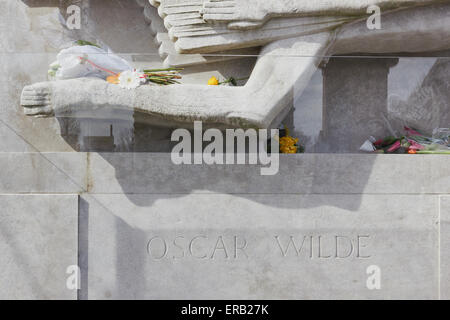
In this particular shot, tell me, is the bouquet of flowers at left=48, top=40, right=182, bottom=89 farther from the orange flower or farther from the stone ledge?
the stone ledge

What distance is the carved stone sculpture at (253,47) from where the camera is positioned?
13.9ft

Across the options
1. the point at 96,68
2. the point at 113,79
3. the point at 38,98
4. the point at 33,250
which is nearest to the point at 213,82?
the point at 113,79

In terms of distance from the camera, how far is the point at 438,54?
201 inches

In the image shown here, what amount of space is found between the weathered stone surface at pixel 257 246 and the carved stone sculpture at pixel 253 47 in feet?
2.34

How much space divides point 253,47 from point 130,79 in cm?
115

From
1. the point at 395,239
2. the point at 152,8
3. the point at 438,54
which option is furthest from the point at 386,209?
the point at 152,8

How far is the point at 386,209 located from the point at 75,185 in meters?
2.56

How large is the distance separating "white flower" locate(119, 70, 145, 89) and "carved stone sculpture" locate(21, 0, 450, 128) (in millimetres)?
57

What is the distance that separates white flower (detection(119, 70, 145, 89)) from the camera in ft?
14.0

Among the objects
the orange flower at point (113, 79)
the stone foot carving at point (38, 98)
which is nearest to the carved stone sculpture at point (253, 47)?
the stone foot carving at point (38, 98)

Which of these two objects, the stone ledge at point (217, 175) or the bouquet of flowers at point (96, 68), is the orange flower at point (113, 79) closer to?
the bouquet of flowers at point (96, 68)

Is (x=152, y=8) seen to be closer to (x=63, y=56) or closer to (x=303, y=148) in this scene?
(x=63, y=56)

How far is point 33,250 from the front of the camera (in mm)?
4223

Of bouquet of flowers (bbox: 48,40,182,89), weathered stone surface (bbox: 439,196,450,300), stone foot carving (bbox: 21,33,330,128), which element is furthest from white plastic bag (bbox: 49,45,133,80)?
A: weathered stone surface (bbox: 439,196,450,300)
